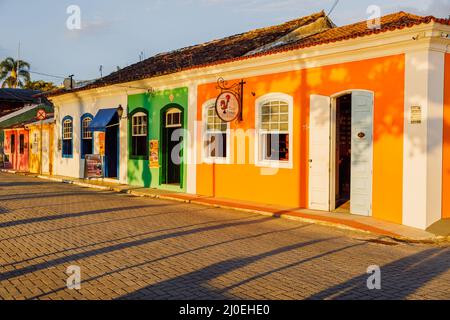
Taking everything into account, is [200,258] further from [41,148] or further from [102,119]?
[41,148]

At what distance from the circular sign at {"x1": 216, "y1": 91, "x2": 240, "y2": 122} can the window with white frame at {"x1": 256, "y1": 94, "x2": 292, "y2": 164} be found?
760 mm

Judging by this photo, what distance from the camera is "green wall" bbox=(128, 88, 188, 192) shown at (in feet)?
52.6

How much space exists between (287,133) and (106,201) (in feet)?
18.3

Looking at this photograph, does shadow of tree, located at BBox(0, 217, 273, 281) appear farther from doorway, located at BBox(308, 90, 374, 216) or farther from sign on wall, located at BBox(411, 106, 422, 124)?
sign on wall, located at BBox(411, 106, 422, 124)

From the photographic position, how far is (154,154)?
17266 mm

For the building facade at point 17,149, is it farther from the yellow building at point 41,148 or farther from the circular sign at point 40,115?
the circular sign at point 40,115

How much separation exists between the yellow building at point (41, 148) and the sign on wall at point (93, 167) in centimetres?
704

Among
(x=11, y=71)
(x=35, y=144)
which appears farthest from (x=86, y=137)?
(x=11, y=71)

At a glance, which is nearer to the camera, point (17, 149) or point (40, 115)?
point (40, 115)

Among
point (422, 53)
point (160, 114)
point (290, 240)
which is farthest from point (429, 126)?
point (160, 114)

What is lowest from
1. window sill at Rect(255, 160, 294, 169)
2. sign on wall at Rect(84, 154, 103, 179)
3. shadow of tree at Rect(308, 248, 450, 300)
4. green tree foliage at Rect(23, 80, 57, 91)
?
shadow of tree at Rect(308, 248, 450, 300)

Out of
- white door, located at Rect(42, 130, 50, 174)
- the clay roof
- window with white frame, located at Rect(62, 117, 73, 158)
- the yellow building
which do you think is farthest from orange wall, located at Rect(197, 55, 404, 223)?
white door, located at Rect(42, 130, 50, 174)

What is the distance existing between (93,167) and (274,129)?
901 centimetres

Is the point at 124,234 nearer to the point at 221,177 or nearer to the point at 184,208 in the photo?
the point at 184,208
